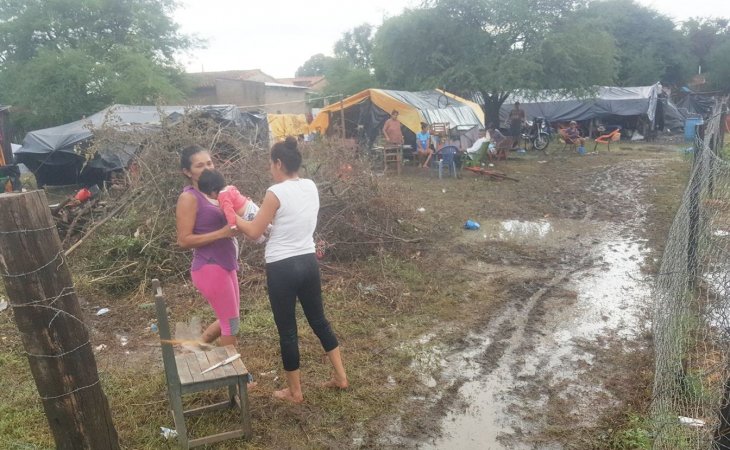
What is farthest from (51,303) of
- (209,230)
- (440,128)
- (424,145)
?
(440,128)

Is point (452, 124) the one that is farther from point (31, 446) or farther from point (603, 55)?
point (31, 446)

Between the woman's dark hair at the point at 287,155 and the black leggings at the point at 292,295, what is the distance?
1.76ft

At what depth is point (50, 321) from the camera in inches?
85.7

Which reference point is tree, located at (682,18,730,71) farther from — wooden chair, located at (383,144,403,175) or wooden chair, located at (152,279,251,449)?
wooden chair, located at (152,279,251,449)

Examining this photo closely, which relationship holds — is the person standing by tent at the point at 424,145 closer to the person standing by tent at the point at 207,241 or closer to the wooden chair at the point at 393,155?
the wooden chair at the point at 393,155

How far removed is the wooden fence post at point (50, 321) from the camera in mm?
2088

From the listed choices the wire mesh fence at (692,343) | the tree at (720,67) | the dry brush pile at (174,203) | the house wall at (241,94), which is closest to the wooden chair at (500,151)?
the dry brush pile at (174,203)

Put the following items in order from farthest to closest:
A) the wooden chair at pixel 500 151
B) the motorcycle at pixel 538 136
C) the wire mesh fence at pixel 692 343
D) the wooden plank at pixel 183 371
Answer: the motorcycle at pixel 538 136, the wooden chair at pixel 500 151, the wooden plank at pixel 183 371, the wire mesh fence at pixel 692 343

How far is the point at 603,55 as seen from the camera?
622 inches

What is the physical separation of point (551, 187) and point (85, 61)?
18.4 m

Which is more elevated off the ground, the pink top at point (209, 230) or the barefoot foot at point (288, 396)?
the pink top at point (209, 230)

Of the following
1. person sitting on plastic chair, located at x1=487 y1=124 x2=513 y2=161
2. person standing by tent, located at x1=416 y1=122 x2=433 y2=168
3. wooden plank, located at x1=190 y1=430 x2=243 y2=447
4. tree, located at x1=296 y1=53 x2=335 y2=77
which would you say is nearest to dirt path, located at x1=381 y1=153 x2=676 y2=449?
wooden plank, located at x1=190 y1=430 x2=243 y2=447

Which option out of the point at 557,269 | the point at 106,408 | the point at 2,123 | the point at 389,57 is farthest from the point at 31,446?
the point at 389,57

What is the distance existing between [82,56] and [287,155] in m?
21.2
